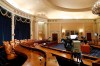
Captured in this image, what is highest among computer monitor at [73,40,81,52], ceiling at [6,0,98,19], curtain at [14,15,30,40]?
ceiling at [6,0,98,19]

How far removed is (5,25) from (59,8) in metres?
7.99

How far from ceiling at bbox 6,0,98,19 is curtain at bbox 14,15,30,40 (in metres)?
1.01

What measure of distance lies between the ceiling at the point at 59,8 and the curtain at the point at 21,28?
3.31 feet

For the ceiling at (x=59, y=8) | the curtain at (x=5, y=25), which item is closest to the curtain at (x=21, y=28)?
the ceiling at (x=59, y=8)

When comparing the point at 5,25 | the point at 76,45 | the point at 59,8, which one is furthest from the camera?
the point at 59,8

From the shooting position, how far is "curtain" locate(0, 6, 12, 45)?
25.6 ft

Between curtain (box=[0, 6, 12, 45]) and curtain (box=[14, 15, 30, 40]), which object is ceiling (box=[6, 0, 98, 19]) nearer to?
curtain (box=[14, 15, 30, 40])

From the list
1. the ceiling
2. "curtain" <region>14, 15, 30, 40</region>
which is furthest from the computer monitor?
"curtain" <region>14, 15, 30, 40</region>

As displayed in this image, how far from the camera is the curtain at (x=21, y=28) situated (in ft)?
36.3

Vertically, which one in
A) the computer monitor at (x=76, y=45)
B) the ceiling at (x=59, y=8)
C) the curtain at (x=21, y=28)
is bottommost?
the computer monitor at (x=76, y=45)

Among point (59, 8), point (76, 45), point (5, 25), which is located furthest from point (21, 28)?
point (76, 45)

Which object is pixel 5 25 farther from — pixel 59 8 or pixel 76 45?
pixel 59 8

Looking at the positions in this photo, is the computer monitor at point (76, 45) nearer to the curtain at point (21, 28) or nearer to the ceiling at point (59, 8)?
Answer: the ceiling at point (59, 8)

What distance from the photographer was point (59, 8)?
15039mm
